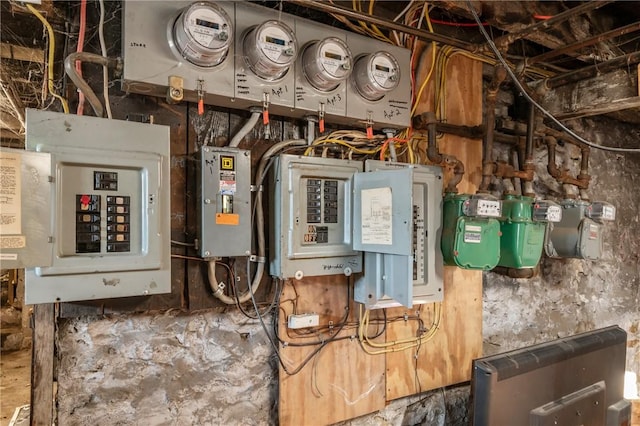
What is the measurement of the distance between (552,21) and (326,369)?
1.60 metres

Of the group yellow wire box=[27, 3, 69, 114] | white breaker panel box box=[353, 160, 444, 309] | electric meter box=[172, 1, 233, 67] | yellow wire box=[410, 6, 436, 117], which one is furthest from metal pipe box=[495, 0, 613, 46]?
yellow wire box=[27, 3, 69, 114]

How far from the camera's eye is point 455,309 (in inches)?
74.9

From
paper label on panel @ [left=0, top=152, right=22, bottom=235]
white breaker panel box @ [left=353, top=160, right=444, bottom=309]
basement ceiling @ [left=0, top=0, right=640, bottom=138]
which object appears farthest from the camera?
white breaker panel box @ [left=353, top=160, right=444, bottom=309]

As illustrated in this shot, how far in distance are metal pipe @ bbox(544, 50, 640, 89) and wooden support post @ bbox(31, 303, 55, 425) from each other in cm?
244

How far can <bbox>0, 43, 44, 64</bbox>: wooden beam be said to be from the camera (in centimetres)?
121

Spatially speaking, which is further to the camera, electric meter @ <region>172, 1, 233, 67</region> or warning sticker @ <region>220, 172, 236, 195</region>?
warning sticker @ <region>220, 172, 236, 195</region>

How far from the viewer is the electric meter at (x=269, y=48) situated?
48.3 inches

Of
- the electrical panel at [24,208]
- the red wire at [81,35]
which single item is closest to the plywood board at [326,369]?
the electrical panel at [24,208]

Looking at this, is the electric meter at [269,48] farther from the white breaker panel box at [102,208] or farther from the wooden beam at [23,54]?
the wooden beam at [23,54]

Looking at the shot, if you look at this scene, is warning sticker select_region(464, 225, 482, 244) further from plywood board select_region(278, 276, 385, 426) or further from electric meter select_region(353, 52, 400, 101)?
electric meter select_region(353, 52, 400, 101)

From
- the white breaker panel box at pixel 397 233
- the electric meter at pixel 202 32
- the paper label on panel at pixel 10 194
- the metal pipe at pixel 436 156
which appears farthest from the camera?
the metal pipe at pixel 436 156

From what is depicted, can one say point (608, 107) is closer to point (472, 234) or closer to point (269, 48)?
point (472, 234)

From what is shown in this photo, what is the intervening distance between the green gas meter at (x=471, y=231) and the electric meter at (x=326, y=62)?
27.5 inches

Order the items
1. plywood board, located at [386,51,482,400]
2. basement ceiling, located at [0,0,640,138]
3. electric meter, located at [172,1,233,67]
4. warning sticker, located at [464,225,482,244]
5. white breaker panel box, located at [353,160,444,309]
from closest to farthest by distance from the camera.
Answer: electric meter, located at [172,1,233,67]
basement ceiling, located at [0,0,640,138]
white breaker panel box, located at [353,160,444,309]
warning sticker, located at [464,225,482,244]
plywood board, located at [386,51,482,400]
